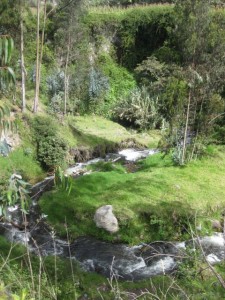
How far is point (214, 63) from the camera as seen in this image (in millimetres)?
11852

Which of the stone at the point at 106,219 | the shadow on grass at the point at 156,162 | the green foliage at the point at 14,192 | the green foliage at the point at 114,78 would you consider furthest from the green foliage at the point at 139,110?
the green foliage at the point at 14,192

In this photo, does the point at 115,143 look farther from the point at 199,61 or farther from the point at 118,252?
the point at 118,252

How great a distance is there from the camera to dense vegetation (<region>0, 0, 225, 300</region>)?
5.91 meters

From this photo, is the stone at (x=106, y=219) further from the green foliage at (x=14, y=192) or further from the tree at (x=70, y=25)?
the tree at (x=70, y=25)

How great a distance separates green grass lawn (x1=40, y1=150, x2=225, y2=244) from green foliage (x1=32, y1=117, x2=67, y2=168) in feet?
7.72

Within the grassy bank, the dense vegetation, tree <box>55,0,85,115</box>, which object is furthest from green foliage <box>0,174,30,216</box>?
tree <box>55,0,85,115</box>

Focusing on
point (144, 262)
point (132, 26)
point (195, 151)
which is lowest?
point (144, 262)

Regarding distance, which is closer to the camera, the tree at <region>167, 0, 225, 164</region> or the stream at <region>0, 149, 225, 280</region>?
the stream at <region>0, 149, 225, 280</region>

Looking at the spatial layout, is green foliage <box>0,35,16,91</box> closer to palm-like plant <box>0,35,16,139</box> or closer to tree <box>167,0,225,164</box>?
palm-like plant <box>0,35,16,139</box>

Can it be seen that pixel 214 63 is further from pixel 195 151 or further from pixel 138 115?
pixel 138 115

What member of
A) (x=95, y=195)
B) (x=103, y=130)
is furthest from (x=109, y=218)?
(x=103, y=130)

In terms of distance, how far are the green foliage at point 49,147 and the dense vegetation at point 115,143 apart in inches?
1.5

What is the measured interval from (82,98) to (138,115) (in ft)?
11.1

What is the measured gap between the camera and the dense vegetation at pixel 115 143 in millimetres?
5909
